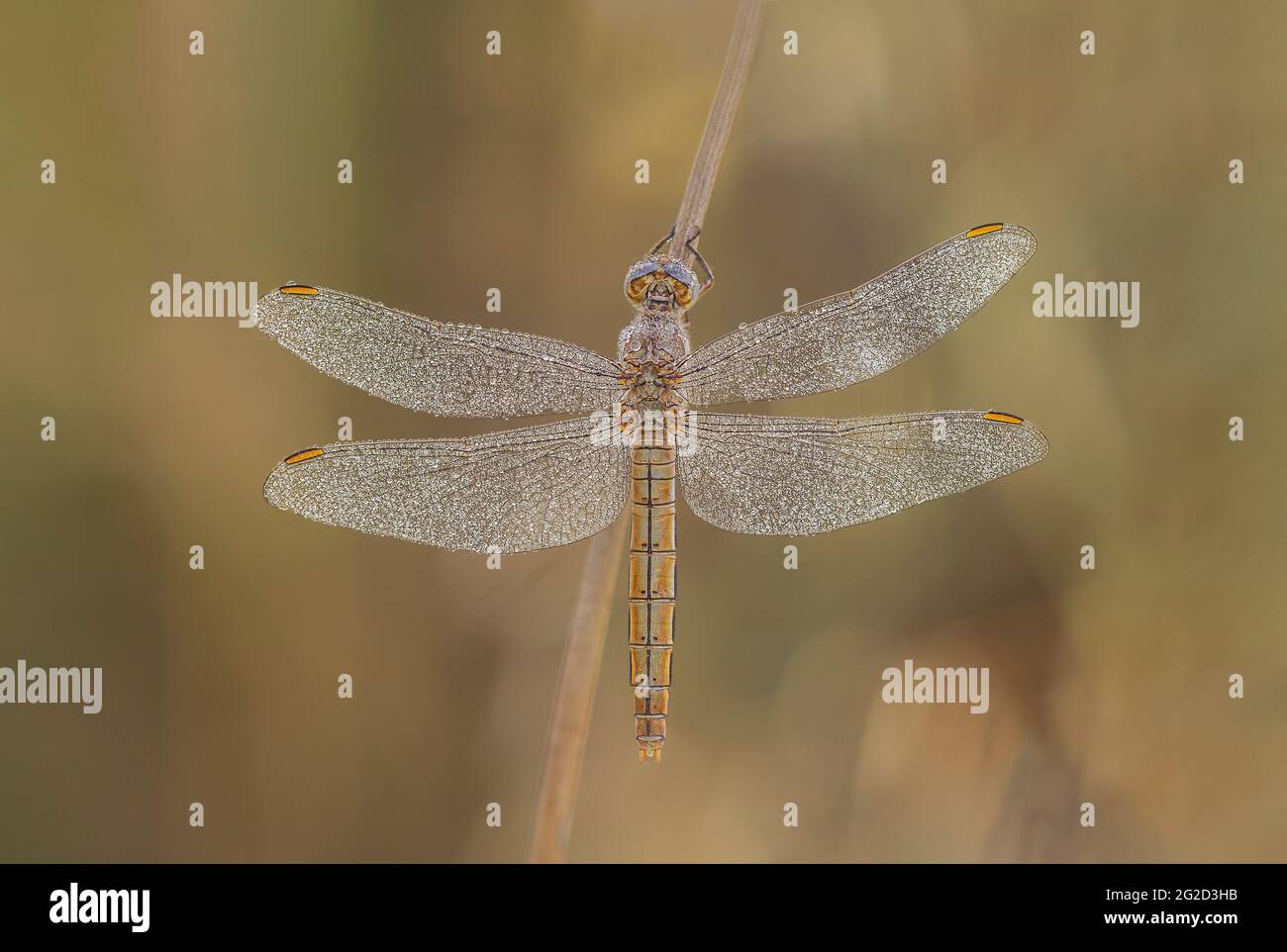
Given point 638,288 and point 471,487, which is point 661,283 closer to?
point 638,288

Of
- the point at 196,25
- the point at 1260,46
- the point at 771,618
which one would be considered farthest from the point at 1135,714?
the point at 196,25

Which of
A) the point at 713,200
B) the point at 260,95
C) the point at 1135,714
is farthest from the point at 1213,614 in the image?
the point at 260,95

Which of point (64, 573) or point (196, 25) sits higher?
point (196, 25)

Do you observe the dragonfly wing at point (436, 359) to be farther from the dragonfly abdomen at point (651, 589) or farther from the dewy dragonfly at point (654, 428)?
the dragonfly abdomen at point (651, 589)

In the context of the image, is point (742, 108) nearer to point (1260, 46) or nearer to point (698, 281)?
point (698, 281)

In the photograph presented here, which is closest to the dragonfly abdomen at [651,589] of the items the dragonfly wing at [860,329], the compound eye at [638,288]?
the dragonfly wing at [860,329]

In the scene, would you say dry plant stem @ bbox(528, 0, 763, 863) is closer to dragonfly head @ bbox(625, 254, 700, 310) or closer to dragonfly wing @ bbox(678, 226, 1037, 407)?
dragonfly head @ bbox(625, 254, 700, 310)

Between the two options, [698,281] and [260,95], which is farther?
[260,95]

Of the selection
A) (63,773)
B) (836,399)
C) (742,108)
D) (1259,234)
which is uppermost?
(742,108)
